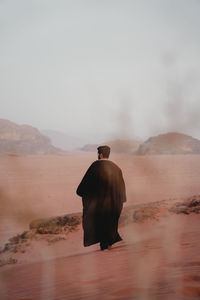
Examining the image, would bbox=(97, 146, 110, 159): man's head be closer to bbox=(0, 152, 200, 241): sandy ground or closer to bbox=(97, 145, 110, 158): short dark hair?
Result: bbox=(97, 145, 110, 158): short dark hair

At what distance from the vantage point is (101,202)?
5816 mm

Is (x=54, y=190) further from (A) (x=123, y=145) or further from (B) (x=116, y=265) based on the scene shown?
(B) (x=116, y=265)

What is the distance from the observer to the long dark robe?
572cm

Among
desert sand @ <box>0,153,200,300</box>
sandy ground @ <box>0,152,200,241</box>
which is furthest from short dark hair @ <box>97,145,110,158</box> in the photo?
sandy ground @ <box>0,152,200,241</box>

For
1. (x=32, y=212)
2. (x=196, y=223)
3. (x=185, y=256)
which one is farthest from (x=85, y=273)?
(x=32, y=212)

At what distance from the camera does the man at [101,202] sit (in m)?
5.71

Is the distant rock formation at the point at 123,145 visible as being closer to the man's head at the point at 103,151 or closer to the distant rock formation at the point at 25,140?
the man's head at the point at 103,151

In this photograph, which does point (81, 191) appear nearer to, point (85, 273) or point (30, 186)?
point (85, 273)

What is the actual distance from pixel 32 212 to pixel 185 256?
10159 mm

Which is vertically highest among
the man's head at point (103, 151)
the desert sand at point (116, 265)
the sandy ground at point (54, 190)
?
the man's head at point (103, 151)

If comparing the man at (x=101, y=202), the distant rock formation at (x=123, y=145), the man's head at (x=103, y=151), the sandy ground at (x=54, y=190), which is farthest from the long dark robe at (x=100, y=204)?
the sandy ground at (x=54, y=190)

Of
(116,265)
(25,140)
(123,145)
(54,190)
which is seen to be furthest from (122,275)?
(25,140)

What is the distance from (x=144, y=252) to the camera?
16.3 ft

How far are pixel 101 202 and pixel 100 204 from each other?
1.5 inches
